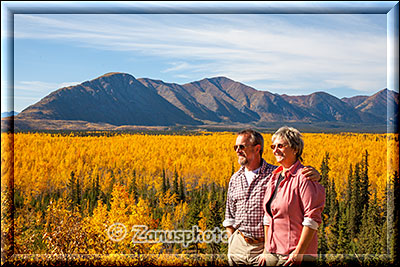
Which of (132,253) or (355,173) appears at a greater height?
(355,173)

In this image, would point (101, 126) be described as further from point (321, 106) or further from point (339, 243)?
point (339, 243)

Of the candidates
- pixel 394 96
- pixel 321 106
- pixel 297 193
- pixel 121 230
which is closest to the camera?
pixel 297 193

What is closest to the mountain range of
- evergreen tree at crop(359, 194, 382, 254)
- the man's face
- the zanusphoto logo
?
evergreen tree at crop(359, 194, 382, 254)

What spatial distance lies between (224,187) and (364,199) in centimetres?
208

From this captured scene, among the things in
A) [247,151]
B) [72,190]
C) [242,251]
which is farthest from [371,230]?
[72,190]

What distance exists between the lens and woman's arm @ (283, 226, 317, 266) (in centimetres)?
270

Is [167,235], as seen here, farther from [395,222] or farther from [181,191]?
[395,222]

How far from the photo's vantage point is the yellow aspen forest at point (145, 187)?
223 inches

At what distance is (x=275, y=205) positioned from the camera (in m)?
2.86

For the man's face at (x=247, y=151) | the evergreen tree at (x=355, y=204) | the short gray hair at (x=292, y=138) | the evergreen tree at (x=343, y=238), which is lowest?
the evergreen tree at (x=343, y=238)

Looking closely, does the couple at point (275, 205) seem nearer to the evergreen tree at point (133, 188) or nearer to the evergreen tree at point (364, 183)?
the evergreen tree at point (133, 188)

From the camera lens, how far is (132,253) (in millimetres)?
5438

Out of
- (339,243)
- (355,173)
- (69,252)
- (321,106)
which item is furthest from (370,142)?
(69,252)

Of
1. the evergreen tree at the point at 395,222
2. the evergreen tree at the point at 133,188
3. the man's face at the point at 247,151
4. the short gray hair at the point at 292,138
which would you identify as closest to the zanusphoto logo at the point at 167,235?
the evergreen tree at the point at 133,188
